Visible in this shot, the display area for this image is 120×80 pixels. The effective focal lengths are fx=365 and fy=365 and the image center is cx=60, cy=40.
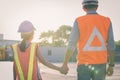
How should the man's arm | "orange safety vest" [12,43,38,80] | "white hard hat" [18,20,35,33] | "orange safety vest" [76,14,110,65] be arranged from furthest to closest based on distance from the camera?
the man's arm → "orange safety vest" [76,14,110,65] → "white hard hat" [18,20,35,33] → "orange safety vest" [12,43,38,80]

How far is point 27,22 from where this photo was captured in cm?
497

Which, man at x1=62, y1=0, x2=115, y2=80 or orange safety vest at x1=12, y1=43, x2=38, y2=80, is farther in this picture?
man at x1=62, y1=0, x2=115, y2=80

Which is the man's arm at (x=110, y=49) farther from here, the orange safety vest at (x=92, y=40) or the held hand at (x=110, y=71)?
the orange safety vest at (x=92, y=40)

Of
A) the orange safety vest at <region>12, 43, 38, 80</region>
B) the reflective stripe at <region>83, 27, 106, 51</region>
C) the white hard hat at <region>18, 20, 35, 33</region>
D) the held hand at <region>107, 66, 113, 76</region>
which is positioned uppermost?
the white hard hat at <region>18, 20, 35, 33</region>

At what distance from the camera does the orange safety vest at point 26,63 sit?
4840 mm

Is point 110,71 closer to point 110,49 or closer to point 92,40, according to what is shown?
point 110,49

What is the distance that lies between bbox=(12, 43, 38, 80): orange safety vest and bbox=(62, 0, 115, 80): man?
0.65 metres

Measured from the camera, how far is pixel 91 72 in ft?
16.6

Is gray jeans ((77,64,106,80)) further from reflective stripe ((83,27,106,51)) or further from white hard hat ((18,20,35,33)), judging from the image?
white hard hat ((18,20,35,33))

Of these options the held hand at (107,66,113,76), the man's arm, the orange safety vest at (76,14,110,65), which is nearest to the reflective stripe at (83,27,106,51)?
the orange safety vest at (76,14,110,65)

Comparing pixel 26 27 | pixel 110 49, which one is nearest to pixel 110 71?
pixel 110 49

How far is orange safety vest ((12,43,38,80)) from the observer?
484cm

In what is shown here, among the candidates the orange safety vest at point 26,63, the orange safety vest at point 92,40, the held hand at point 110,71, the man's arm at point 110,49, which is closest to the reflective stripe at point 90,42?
the orange safety vest at point 92,40

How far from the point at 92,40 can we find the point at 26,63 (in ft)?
3.33
